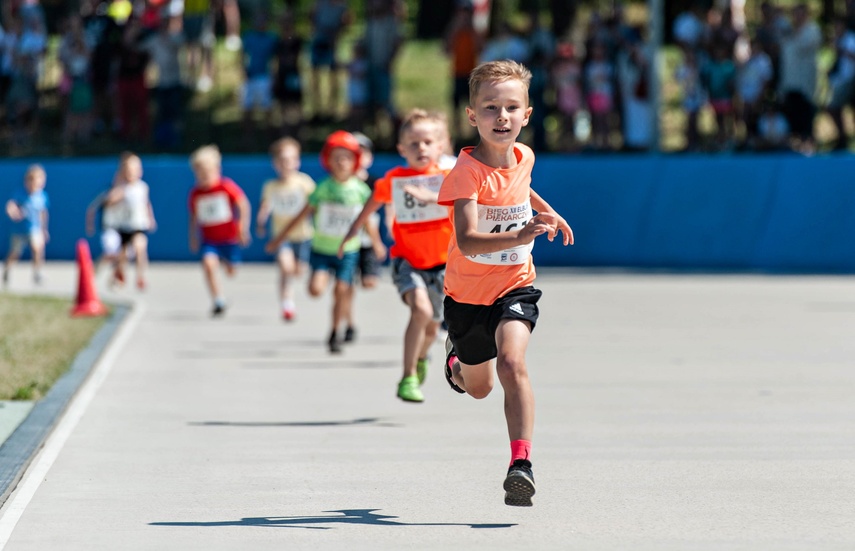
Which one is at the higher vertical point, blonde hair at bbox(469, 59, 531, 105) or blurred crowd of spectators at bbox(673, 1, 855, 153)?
blonde hair at bbox(469, 59, 531, 105)

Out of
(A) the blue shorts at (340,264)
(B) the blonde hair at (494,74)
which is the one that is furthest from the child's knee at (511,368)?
(A) the blue shorts at (340,264)

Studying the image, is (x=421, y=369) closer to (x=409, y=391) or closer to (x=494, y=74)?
(x=409, y=391)

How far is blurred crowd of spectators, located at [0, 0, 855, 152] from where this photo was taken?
23.4 meters

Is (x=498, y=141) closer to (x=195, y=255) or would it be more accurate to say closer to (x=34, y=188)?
(x=34, y=188)

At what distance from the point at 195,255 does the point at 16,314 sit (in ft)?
29.2

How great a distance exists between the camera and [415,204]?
989 centimetres

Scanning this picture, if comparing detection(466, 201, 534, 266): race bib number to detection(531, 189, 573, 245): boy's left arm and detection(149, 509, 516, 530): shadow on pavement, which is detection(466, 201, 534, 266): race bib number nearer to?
detection(531, 189, 573, 245): boy's left arm

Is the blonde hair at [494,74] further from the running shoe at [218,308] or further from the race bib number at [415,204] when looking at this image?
the running shoe at [218,308]

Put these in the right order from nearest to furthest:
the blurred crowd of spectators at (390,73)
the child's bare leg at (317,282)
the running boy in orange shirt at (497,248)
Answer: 1. the running boy in orange shirt at (497,248)
2. the child's bare leg at (317,282)
3. the blurred crowd of spectators at (390,73)

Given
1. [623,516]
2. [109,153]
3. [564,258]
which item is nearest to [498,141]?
[623,516]

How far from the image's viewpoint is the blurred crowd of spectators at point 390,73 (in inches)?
921

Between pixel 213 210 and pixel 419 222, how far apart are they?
661 centimetres

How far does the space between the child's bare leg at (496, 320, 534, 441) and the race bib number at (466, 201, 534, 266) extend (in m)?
0.32

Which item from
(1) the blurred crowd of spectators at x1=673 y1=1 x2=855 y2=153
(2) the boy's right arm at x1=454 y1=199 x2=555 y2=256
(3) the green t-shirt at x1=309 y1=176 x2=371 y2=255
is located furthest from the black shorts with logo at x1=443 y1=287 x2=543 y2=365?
(1) the blurred crowd of spectators at x1=673 y1=1 x2=855 y2=153
